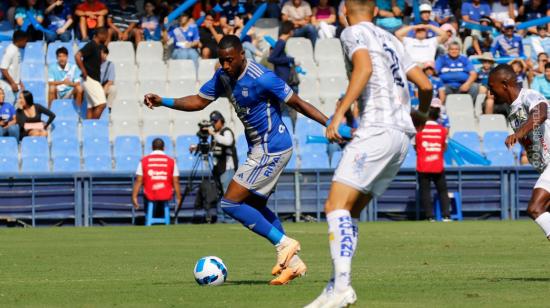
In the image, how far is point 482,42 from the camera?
30859mm

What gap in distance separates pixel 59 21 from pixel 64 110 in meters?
3.77

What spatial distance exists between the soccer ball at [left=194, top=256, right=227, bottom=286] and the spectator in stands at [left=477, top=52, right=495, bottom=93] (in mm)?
18535

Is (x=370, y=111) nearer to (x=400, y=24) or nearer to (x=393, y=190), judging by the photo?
(x=393, y=190)

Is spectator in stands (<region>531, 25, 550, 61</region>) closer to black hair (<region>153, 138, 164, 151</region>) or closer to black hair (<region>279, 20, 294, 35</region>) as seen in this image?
black hair (<region>279, 20, 294, 35</region>)

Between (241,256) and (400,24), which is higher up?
(400,24)

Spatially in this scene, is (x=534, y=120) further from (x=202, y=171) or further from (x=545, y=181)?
(x=202, y=171)

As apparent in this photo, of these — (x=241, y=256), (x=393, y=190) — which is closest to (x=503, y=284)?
(x=241, y=256)

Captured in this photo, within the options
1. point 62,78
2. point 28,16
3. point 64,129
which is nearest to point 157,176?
point 64,129

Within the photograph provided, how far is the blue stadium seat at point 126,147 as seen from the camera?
2672cm

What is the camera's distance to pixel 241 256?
51.6 ft

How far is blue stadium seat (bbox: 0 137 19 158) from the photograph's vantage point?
84.6 ft

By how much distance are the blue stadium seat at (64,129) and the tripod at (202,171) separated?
2.96 m

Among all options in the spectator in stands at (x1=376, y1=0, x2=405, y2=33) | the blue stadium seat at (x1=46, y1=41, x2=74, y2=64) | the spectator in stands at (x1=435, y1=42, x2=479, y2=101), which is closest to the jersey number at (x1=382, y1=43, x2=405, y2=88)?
the spectator in stands at (x1=435, y1=42, x2=479, y2=101)

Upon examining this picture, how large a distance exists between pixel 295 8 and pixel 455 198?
272 inches
